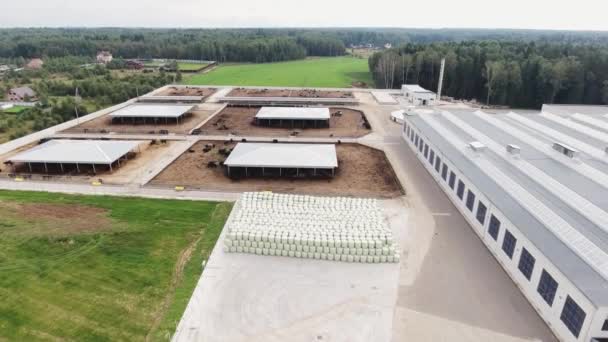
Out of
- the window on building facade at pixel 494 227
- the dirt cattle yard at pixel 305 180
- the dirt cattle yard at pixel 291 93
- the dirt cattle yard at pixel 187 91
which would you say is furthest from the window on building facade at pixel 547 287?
the dirt cattle yard at pixel 187 91

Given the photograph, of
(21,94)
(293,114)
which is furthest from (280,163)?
(21,94)

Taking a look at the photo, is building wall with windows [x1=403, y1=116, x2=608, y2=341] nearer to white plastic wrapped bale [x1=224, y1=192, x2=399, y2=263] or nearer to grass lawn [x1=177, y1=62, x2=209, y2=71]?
white plastic wrapped bale [x1=224, y1=192, x2=399, y2=263]

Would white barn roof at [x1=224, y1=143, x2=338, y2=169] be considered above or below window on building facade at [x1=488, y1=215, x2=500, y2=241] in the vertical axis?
above

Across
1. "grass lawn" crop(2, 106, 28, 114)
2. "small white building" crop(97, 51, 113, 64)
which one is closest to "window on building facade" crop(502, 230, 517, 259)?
"grass lawn" crop(2, 106, 28, 114)

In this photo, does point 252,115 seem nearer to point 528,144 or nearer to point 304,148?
point 304,148

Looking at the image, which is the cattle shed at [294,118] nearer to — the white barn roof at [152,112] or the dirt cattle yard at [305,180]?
the white barn roof at [152,112]

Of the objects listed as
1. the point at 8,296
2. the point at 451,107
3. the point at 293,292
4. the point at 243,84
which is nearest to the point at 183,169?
the point at 8,296
